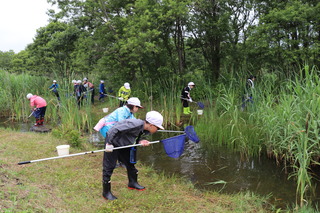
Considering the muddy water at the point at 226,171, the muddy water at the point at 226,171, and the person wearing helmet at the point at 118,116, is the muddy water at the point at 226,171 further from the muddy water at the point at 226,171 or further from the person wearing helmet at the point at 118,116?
the person wearing helmet at the point at 118,116

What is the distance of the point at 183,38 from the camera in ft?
39.6

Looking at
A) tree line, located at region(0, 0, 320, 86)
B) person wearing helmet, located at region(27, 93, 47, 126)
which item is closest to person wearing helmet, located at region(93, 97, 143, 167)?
tree line, located at region(0, 0, 320, 86)

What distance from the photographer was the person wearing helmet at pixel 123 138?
9.85ft

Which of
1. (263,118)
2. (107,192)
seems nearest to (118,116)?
(107,192)

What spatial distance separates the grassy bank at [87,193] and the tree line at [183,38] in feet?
14.4

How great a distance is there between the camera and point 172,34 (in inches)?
459

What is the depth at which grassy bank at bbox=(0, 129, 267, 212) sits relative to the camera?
113 inches

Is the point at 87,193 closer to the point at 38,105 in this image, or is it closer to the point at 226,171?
the point at 226,171

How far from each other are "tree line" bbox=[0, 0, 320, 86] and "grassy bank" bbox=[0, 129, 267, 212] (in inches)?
173

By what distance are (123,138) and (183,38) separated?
980 cm

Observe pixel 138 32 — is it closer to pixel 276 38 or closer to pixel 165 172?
pixel 276 38

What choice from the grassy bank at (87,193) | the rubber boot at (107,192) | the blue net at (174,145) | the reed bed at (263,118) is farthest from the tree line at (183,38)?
the rubber boot at (107,192)

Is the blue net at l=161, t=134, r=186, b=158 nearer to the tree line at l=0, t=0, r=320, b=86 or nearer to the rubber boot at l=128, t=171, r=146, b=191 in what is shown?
the rubber boot at l=128, t=171, r=146, b=191

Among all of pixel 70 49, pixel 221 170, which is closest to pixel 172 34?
pixel 70 49
